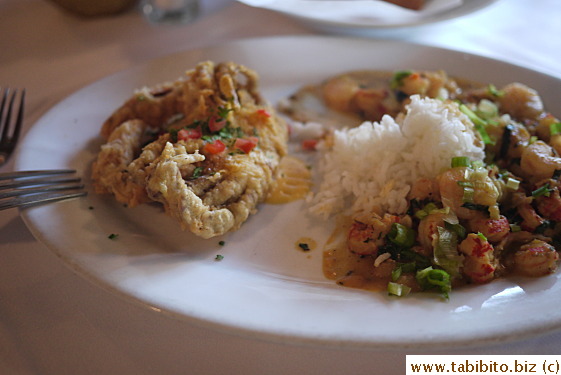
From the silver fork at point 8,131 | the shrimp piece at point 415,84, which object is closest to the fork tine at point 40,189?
the silver fork at point 8,131

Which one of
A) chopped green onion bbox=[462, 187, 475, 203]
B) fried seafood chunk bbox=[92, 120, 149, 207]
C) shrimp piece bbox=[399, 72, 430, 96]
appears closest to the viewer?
chopped green onion bbox=[462, 187, 475, 203]

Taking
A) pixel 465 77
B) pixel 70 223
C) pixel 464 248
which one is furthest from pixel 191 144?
pixel 465 77

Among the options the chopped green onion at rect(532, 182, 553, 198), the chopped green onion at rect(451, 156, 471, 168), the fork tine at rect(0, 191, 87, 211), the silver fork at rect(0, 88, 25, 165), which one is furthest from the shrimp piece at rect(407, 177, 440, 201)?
the silver fork at rect(0, 88, 25, 165)

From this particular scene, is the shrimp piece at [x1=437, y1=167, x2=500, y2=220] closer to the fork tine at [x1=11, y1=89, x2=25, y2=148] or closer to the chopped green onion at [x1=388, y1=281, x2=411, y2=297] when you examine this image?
the chopped green onion at [x1=388, y1=281, x2=411, y2=297]

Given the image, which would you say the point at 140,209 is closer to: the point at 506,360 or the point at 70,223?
the point at 70,223

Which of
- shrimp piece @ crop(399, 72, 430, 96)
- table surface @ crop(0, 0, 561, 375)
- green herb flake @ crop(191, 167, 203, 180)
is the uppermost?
shrimp piece @ crop(399, 72, 430, 96)

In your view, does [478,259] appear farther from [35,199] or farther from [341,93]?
[35,199]
